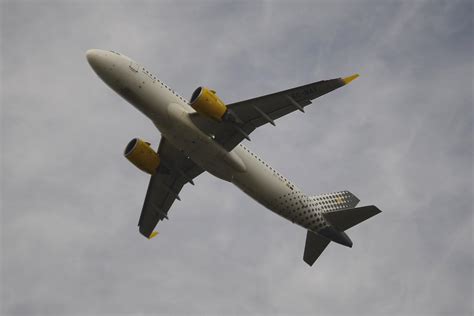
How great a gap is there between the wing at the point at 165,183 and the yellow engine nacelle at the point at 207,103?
24.0 feet

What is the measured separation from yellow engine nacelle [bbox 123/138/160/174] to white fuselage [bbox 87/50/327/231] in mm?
4151

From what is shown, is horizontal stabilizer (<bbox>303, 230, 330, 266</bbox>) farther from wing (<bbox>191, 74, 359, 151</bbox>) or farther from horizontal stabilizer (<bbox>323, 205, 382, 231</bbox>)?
wing (<bbox>191, 74, 359, 151</bbox>)

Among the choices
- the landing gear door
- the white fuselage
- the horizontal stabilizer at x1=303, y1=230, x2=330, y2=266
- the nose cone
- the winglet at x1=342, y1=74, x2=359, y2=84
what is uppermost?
the winglet at x1=342, y1=74, x2=359, y2=84

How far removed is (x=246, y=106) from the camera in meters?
40.3

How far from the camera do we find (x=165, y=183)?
158 feet

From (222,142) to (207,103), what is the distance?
350 cm

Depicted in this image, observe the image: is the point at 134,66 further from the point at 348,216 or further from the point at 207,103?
the point at 348,216

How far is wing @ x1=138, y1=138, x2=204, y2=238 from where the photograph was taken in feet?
153

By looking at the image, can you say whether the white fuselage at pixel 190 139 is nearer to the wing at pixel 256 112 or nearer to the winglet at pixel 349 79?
the wing at pixel 256 112

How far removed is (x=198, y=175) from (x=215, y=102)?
32.3 feet

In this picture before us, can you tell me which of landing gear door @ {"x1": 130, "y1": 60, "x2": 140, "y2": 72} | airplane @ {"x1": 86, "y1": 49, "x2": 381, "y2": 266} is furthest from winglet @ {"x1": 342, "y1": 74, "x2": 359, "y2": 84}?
landing gear door @ {"x1": 130, "y1": 60, "x2": 140, "y2": 72}

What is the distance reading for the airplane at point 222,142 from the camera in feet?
130

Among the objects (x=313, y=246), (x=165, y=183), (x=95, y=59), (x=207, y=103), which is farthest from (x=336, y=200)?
(x=95, y=59)

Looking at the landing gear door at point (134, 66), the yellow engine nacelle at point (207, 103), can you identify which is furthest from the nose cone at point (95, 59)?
the yellow engine nacelle at point (207, 103)
